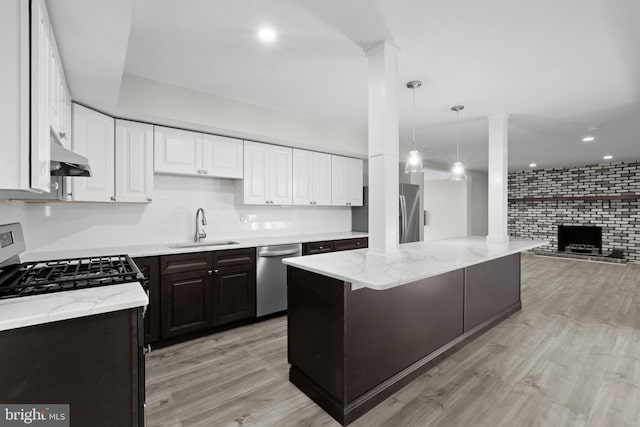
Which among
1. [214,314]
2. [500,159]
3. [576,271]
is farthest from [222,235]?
[576,271]

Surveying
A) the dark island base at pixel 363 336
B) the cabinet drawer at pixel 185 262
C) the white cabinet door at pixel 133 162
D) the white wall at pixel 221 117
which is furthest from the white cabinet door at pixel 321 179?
the dark island base at pixel 363 336

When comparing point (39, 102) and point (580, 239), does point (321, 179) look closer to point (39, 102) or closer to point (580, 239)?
point (39, 102)

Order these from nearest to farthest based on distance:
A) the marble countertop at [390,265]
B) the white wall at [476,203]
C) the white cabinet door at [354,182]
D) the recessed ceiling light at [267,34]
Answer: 1. the marble countertop at [390,265]
2. the recessed ceiling light at [267,34]
3. the white cabinet door at [354,182]
4. the white wall at [476,203]

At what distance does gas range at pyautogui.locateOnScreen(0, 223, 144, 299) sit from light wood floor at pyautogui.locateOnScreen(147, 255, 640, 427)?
95 centimetres

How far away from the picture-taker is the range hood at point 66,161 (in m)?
1.47

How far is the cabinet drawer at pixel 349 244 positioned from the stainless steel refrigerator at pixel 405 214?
0.47 m

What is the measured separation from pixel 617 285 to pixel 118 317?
678 centimetres

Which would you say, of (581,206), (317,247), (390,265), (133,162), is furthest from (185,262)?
(581,206)

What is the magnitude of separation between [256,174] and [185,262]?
4.29ft

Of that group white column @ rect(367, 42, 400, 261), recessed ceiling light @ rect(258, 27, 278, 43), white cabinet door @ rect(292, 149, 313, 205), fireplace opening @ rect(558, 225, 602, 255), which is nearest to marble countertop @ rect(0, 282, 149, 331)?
white column @ rect(367, 42, 400, 261)

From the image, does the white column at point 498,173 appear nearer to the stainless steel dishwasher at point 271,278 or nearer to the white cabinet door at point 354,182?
the white cabinet door at point 354,182

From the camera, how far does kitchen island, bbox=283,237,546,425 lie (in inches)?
69.2

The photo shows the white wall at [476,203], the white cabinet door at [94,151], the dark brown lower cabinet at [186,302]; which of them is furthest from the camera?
the white wall at [476,203]

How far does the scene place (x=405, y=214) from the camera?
486 cm
